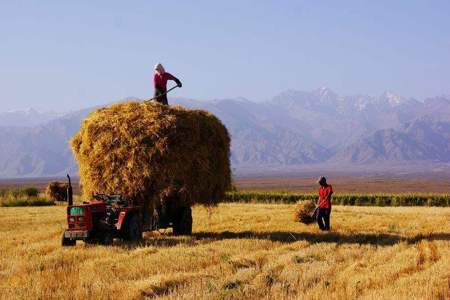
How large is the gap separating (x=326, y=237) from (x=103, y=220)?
19.6ft

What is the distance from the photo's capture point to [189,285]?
1076 cm

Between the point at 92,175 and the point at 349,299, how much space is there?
31.7 ft

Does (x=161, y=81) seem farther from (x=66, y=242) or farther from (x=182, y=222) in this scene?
(x=66, y=242)

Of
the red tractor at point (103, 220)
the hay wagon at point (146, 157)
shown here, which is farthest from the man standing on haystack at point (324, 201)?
the red tractor at point (103, 220)

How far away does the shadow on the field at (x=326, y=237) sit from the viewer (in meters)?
17.4

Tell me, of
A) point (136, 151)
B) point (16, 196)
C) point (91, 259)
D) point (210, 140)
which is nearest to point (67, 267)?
point (91, 259)

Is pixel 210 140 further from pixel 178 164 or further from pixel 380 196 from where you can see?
pixel 380 196

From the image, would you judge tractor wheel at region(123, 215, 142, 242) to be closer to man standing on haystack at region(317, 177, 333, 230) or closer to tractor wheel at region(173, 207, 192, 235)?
tractor wheel at region(173, 207, 192, 235)

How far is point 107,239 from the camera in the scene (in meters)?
16.7

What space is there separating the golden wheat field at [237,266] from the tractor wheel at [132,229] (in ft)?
1.14

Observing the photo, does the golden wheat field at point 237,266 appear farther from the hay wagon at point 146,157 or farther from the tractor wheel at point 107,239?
the hay wagon at point 146,157

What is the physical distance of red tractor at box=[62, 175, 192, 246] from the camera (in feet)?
53.6

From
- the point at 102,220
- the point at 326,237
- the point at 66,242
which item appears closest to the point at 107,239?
the point at 102,220

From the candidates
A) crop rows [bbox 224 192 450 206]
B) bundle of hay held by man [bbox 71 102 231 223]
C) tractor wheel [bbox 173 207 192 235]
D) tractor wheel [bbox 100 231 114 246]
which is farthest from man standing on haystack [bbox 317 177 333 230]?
crop rows [bbox 224 192 450 206]
